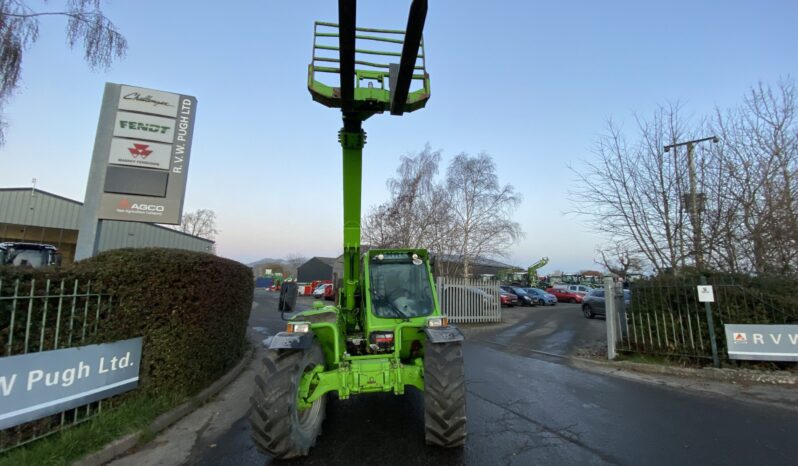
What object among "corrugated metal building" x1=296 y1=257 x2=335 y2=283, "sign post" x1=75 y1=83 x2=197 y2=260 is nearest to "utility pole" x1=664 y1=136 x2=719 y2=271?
"sign post" x1=75 y1=83 x2=197 y2=260

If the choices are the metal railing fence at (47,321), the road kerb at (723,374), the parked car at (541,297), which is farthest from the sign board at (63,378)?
the parked car at (541,297)

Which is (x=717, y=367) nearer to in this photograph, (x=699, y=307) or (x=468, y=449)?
(x=699, y=307)

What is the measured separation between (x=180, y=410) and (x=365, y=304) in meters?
2.90

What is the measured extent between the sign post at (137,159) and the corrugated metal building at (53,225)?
504 inches

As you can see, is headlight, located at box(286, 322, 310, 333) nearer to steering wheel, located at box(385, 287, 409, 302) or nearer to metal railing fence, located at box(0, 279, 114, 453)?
steering wheel, located at box(385, 287, 409, 302)

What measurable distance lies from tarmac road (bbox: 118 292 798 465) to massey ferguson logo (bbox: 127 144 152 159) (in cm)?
617

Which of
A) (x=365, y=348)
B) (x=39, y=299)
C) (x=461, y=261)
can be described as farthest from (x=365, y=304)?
(x=461, y=261)

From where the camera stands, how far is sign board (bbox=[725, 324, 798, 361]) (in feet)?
24.7

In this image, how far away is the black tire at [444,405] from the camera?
13.3 ft

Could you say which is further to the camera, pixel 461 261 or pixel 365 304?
pixel 461 261

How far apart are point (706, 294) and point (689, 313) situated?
583 millimetres

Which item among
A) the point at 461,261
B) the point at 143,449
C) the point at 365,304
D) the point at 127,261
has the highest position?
the point at 461,261

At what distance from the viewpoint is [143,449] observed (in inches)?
172

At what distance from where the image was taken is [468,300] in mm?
18047
